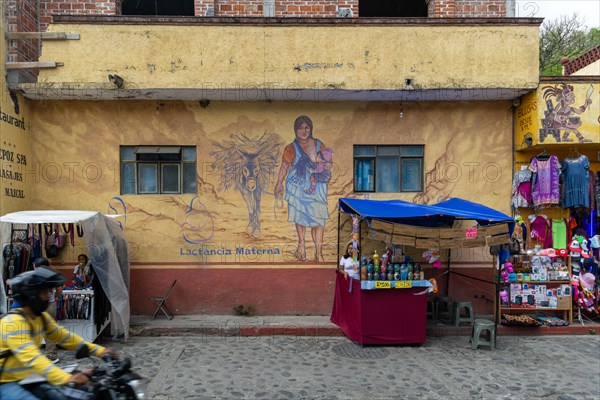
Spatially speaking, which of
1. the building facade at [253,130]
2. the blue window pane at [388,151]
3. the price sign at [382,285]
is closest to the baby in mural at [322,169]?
the building facade at [253,130]

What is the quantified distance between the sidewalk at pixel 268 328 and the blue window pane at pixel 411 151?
366 cm

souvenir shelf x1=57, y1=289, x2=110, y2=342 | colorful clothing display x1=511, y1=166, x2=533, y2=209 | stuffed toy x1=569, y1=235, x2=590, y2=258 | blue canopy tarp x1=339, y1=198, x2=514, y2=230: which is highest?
colorful clothing display x1=511, y1=166, x2=533, y2=209

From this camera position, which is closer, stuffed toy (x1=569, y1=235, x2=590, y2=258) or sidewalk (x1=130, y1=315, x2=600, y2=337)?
sidewalk (x1=130, y1=315, x2=600, y2=337)

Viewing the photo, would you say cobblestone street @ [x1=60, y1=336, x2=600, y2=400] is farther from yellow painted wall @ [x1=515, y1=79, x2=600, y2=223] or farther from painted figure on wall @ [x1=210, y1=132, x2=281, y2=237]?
yellow painted wall @ [x1=515, y1=79, x2=600, y2=223]

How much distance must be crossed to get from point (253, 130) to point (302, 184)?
1.61 metres

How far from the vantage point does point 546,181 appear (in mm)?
8562

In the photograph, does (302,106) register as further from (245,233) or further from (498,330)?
(498,330)

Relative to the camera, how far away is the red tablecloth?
7309 mm

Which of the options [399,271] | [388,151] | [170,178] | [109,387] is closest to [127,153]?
[170,178]

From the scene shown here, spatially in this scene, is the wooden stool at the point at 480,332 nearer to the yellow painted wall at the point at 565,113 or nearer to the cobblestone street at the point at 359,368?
the cobblestone street at the point at 359,368

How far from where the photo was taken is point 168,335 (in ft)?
25.9

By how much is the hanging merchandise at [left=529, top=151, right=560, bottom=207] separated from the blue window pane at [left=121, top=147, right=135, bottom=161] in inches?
344

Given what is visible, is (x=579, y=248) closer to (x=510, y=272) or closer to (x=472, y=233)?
(x=510, y=272)

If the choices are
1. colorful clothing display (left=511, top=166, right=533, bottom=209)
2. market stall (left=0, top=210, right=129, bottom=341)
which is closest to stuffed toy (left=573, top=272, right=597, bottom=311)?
colorful clothing display (left=511, top=166, right=533, bottom=209)
